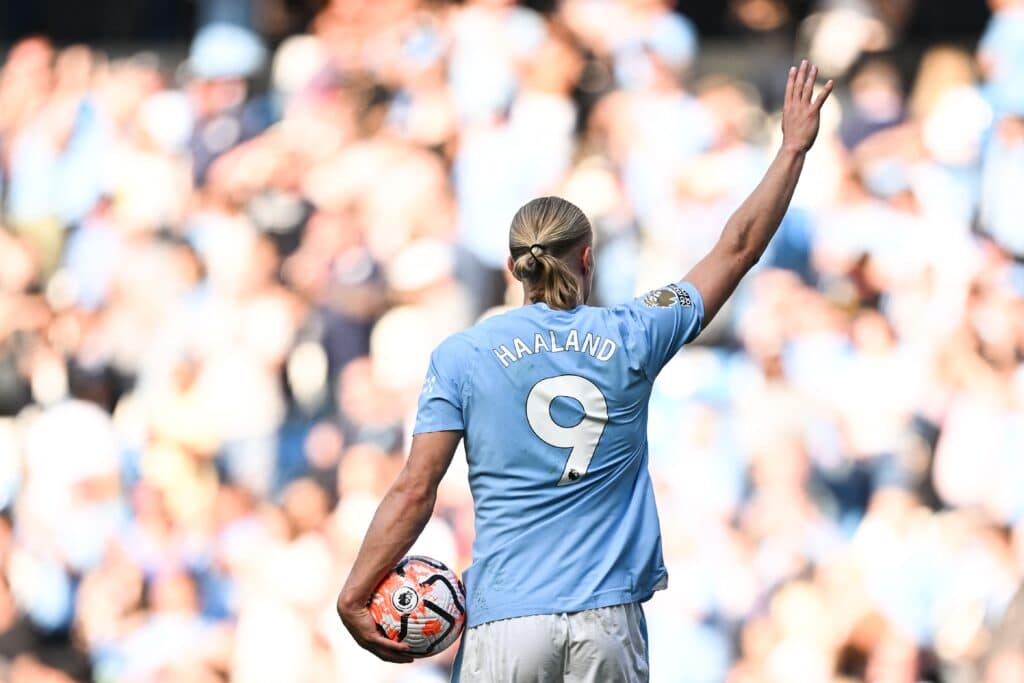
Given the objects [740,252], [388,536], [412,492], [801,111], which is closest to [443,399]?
[412,492]

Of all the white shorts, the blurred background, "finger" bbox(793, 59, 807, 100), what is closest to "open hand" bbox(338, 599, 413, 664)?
the white shorts

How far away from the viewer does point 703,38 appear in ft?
27.9

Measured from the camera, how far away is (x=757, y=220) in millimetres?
3311

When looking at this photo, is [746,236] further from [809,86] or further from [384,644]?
[384,644]

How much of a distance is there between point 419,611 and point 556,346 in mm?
645

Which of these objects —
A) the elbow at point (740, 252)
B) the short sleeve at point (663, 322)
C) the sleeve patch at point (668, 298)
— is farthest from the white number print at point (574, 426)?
the elbow at point (740, 252)

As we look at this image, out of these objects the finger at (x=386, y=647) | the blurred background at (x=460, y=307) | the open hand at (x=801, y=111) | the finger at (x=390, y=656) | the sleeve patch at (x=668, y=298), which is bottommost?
the blurred background at (x=460, y=307)

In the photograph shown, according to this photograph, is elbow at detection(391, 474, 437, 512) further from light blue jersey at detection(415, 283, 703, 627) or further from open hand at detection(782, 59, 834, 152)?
open hand at detection(782, 59, 834, 152)

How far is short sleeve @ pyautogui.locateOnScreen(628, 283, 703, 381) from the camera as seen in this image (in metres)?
3.19

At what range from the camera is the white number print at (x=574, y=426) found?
3105 mm

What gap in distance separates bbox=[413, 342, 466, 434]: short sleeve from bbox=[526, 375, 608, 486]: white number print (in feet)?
0.50

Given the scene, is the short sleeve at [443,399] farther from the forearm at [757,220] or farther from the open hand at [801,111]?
the open hand at [801,111]

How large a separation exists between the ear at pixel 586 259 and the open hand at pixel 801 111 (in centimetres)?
57

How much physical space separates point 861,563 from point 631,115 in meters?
2.81
